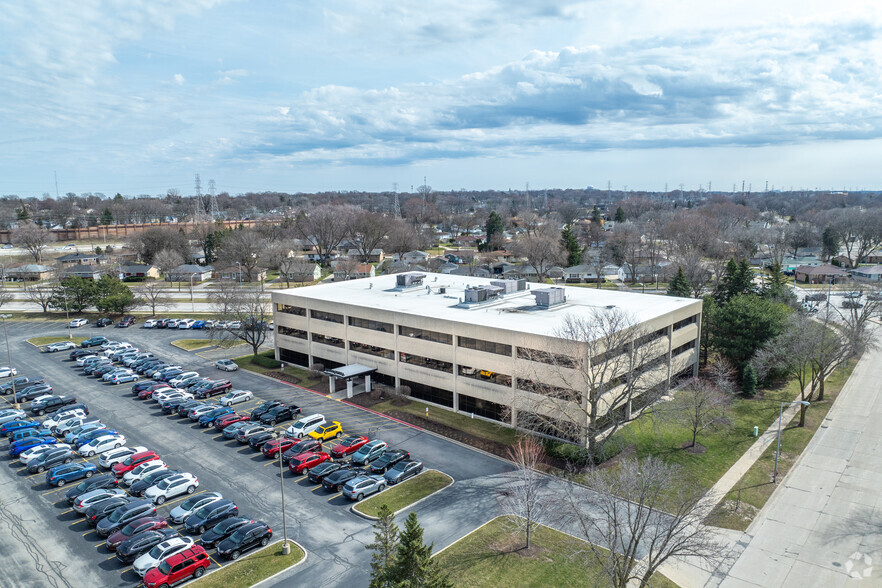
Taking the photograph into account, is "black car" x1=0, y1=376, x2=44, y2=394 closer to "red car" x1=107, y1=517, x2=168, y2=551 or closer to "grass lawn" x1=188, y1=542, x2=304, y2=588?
"red car" x1=107, y1=517, x2=168, y2=551

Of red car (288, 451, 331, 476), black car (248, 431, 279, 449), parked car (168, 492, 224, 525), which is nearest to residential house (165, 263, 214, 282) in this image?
black car (248, 431, 279, 449)

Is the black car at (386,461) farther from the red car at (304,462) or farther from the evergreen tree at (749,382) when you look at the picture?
the evergreen tree at (749,382)

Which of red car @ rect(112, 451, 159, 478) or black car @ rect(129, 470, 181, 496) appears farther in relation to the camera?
red car @ rect(112, 451, 159, 478)

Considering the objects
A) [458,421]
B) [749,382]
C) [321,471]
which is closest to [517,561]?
[321,471]

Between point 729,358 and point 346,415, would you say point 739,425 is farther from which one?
point 346,415

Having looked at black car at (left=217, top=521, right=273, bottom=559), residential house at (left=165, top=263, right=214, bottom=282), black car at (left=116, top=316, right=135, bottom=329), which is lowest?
black car at (left=217, top=521, right=273, bottom=559)

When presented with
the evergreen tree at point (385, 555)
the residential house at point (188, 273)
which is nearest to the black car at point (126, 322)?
the residential house at point (188, 273)

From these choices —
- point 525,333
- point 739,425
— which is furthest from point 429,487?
point 739,425
